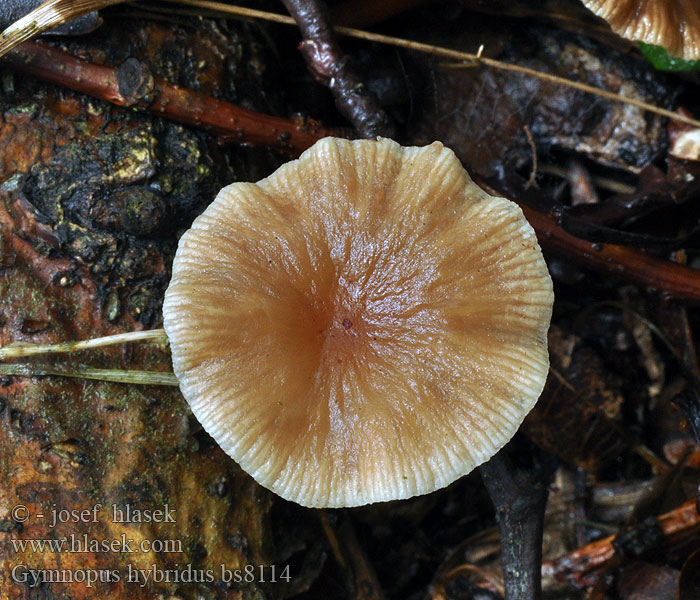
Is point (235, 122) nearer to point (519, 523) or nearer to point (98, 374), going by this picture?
point (98, 374)

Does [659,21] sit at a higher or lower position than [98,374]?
higher

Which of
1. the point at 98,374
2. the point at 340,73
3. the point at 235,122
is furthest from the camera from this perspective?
the point at 340,73

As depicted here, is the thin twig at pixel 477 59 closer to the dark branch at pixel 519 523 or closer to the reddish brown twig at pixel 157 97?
the reddish brown twig at pixel 157 97

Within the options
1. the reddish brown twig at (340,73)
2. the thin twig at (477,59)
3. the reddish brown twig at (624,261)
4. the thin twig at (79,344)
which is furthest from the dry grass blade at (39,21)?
the reddish brown twig at (624,261)

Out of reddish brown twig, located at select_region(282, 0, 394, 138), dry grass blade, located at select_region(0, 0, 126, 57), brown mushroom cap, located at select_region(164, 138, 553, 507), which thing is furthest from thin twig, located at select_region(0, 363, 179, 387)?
reddish brown twig, located at select_region(282, 0, 394, 138)

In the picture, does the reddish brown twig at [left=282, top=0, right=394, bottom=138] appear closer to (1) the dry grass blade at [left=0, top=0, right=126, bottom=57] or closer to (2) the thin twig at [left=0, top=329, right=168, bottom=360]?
(1) the dry grass blade at [left=0, top=0, right=126, bottom=57]

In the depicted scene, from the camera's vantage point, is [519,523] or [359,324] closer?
[359,324]

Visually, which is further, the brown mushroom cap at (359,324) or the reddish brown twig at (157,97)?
the reddish brown twig at (157,97)

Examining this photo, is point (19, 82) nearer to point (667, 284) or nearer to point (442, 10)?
point (442, 10)

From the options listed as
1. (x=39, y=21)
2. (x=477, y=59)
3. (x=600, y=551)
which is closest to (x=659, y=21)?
(x=477, y=59)
